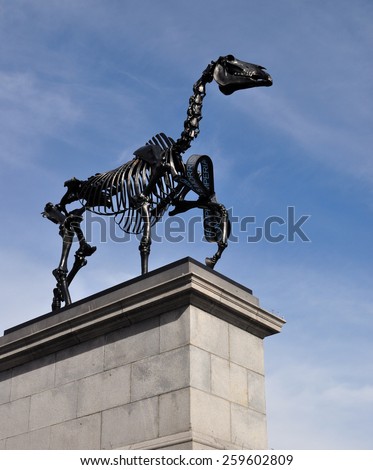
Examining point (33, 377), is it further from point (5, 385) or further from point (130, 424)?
point (130, 424)

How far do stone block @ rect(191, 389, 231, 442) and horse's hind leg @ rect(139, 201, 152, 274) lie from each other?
3.16 m

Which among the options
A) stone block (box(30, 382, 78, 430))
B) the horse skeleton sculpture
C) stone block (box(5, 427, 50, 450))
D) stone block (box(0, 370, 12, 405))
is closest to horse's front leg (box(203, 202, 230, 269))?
the horse skeleton sculpture

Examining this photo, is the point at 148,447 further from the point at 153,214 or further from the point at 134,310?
the point at 153,214

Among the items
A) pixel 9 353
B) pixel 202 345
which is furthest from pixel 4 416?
pixel 202 345

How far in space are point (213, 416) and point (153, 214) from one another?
5098 millimetres

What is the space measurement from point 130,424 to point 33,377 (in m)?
2.96

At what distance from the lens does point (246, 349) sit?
1429cm

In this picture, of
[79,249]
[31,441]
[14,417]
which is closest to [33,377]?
[14,417]

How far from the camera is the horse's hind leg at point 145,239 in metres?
15.2

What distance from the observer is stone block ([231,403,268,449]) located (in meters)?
13.2

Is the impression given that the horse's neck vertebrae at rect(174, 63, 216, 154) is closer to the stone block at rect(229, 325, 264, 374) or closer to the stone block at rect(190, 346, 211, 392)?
the stone block at rect(229, 325, 264, 374)

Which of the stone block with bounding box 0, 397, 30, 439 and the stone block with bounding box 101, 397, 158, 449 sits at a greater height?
the stone block with bounding box 0, 397, 30, 439

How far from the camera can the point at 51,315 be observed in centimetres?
1561

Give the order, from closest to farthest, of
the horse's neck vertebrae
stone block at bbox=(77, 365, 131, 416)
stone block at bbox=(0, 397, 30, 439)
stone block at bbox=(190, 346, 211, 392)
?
stone block at bbox=(190, 346, 211, 392) < stone block at bbox=(77, 365, 131, 416) < stone block at bbox=(0, 397, 30, 439) < the horse's neck vertebrae
